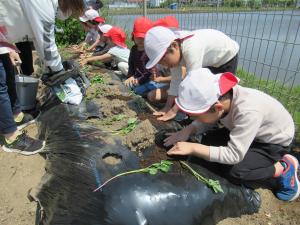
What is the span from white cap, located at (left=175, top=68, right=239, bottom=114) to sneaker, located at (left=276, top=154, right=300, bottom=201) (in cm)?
84

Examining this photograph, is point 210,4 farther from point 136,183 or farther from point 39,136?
point 136,183

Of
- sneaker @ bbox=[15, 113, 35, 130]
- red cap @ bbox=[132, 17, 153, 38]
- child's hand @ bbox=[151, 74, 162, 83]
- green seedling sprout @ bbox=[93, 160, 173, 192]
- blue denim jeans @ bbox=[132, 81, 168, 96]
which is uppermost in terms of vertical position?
red cap @ bbox=[132, 17, 153, 38]

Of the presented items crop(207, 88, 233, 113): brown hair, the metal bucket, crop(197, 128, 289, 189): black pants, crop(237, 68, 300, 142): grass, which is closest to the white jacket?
the metal bucket

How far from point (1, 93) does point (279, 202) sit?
2322 millimetres

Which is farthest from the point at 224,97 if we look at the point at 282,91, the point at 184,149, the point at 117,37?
the point at 117,37

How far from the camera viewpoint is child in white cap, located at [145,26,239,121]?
Result: 237 cm

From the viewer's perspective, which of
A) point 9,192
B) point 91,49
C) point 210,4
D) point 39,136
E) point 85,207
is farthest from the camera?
point 91,49

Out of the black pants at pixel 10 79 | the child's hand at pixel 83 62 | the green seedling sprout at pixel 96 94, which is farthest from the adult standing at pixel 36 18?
the child's hand at pixel 83 62

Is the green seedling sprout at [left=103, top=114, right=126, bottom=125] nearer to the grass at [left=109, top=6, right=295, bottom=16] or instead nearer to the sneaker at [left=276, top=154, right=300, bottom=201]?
the sneaker at [left=276, top=154, right=300, bottom=201]

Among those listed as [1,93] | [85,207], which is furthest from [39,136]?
[85,207]

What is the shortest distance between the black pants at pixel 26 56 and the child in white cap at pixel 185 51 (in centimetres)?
217

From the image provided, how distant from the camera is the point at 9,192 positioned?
2.47 metres

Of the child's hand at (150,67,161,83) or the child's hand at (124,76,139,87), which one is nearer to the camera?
the child's hand at (150,67,161,83)

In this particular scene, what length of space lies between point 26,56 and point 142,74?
1.49m
